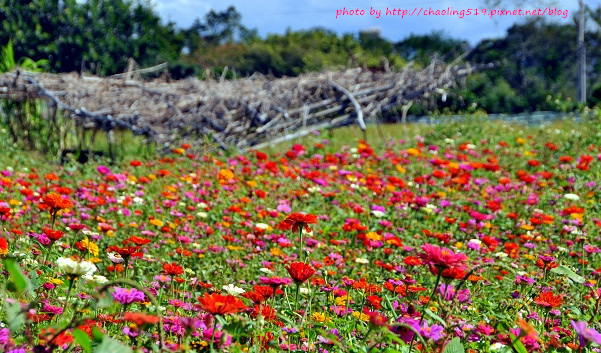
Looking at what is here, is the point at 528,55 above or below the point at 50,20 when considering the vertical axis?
below

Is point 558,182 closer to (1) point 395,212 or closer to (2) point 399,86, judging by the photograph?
(1) point 395,212

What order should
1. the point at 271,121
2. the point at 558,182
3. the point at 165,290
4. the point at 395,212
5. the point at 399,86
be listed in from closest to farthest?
the point at 165,290, the point at 395,212, the point at 558,182, the point at 271,121, the point at 399,86

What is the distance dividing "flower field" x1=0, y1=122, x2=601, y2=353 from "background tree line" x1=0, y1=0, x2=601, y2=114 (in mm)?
19300

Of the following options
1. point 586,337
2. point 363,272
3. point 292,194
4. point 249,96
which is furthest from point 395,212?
point 249,96

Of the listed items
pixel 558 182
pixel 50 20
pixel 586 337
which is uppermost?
pixel 50 20

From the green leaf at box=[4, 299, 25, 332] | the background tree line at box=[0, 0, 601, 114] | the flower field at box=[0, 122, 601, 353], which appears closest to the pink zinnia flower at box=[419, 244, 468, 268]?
the flower field at box=[0, 122, 601, 353]

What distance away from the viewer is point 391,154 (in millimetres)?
7500

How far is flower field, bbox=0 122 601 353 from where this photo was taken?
1.70 metres

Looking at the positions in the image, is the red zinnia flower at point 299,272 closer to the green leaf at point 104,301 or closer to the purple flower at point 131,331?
the purple flower at point 131,331

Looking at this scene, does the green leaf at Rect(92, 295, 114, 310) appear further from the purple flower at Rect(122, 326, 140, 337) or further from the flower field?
the purple flower at Rect(122, 326, 140, 337)

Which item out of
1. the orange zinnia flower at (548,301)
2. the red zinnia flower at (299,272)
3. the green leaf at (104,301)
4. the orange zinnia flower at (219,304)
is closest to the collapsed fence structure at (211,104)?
the orange zinnia flower at (548,301)

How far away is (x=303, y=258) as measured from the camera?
3.81 m

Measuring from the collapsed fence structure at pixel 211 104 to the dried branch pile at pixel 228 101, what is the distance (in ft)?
0.04

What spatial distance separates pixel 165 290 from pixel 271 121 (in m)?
5.72
